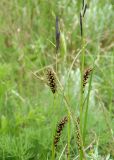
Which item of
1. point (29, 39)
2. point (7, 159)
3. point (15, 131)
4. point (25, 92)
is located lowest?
point (7, 159)

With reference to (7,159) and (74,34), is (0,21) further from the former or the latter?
(7,159)

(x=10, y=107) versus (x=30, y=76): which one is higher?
(x=30, y=76)

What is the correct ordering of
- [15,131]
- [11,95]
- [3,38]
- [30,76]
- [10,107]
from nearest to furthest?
[15,131] → [10,107] → [11,95] → [30,76] → [3,38]

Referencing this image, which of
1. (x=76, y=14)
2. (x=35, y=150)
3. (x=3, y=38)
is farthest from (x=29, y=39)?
(x=35, y=150)

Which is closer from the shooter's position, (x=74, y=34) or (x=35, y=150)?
(x=35, y=150)

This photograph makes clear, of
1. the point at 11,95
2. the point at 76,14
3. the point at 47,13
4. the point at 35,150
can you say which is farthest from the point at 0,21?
the point at 35,150

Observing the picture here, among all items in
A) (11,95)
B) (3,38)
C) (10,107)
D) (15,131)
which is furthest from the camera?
(3,38)

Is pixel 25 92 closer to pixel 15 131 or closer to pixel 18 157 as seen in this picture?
pixel 15 131
